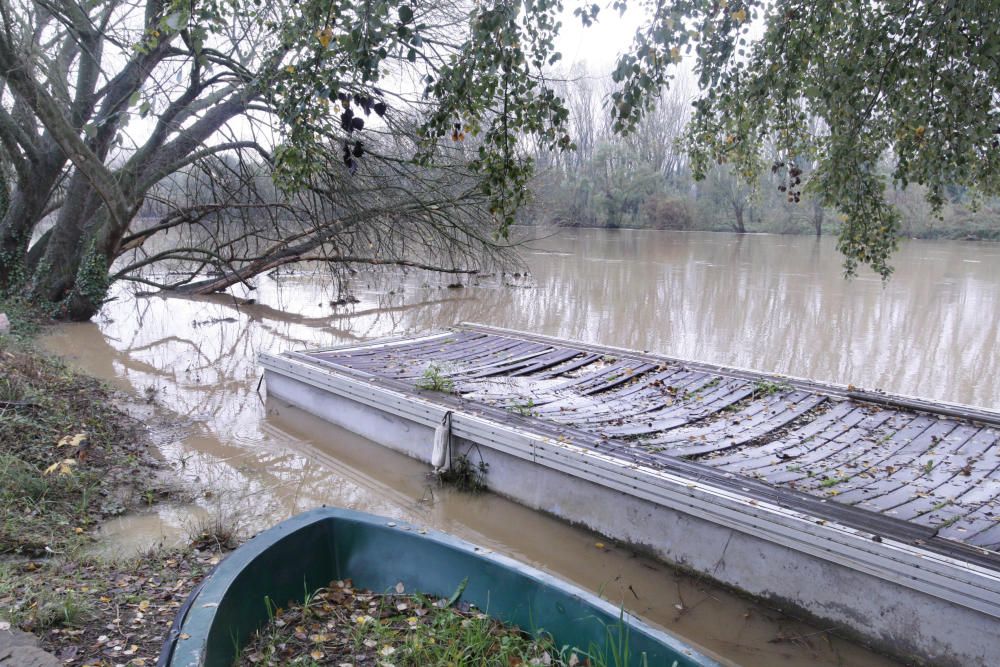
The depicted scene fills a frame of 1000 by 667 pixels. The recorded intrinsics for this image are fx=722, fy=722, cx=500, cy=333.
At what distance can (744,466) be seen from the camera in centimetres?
420

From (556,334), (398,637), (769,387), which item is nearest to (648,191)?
(556,334)

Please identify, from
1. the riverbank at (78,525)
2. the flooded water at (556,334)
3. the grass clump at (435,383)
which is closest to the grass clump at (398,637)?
the riverbank at (78,525)

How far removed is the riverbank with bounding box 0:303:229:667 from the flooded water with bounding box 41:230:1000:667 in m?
0.30

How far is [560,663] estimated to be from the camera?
220cm

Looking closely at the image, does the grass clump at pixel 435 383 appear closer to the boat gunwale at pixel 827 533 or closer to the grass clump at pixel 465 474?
the grass clump at pixel 465 474

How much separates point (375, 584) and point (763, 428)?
10.3ft

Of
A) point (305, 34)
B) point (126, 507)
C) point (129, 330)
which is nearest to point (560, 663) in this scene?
point (305, 34)

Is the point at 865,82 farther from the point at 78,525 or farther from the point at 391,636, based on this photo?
the point at 78,525

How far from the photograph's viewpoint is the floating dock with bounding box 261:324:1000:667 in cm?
320

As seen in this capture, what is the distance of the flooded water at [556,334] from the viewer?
13.4 feet

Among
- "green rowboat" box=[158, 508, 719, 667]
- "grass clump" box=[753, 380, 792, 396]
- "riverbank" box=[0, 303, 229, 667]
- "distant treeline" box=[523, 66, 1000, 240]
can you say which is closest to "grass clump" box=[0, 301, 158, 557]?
"riverbank" box=[0, 303, 229, 667]

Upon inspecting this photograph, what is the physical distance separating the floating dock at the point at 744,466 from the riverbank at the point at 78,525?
1.77 m

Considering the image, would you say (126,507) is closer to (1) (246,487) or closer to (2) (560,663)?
(1) (246,487)

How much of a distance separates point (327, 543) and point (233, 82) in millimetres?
8327
